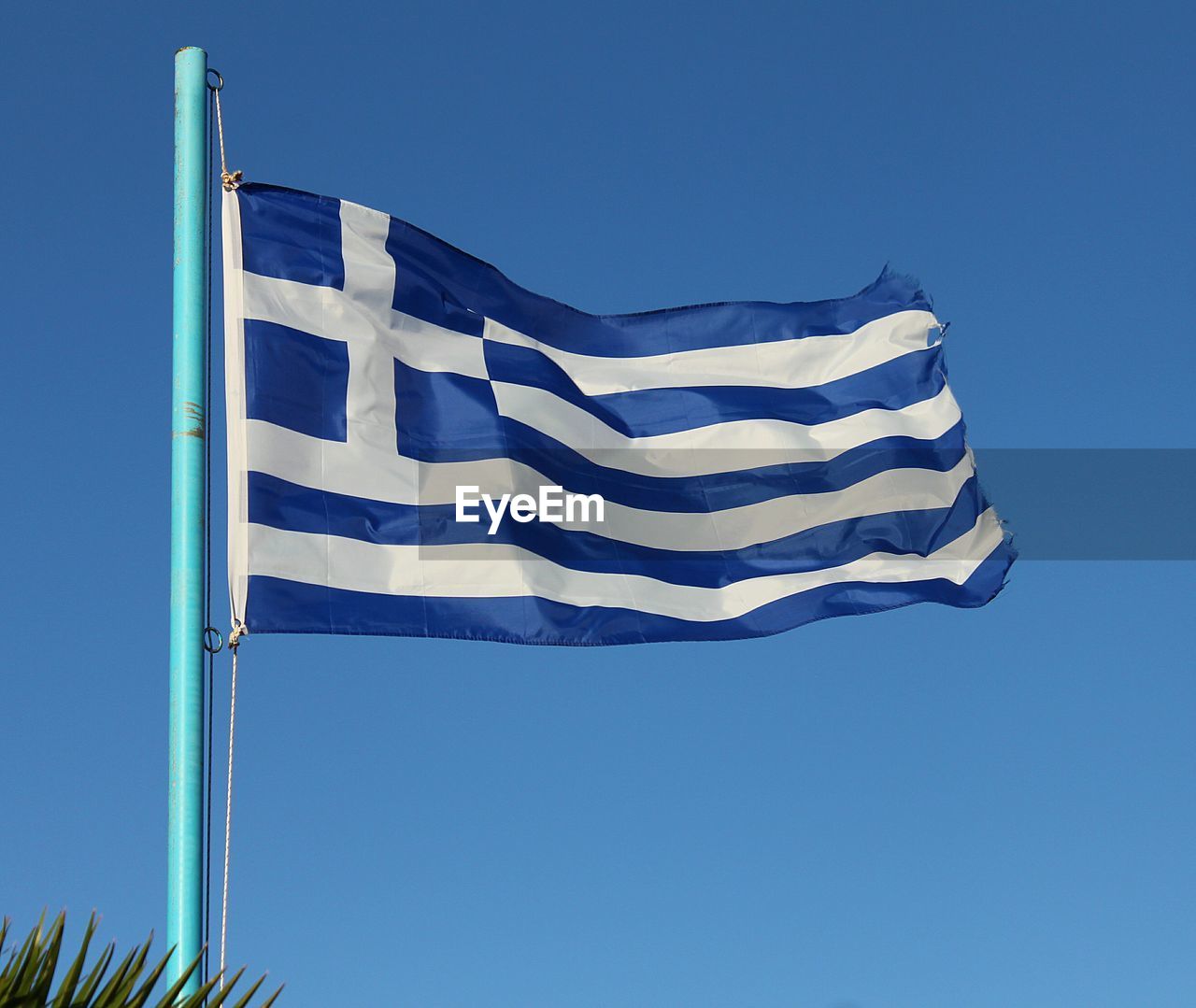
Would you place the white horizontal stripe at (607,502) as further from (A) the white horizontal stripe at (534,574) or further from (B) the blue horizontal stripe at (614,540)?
(A) the white horizontal stripe at (534,574)

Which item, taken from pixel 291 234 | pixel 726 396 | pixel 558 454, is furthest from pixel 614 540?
Answer: pixel 291 234

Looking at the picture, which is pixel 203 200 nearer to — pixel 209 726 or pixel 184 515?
pixel 184 515

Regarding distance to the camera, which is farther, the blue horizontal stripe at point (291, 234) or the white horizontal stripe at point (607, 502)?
the blue horizontal stripe at point (291, 234)

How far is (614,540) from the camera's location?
39.6 feet

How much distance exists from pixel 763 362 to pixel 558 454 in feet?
7.44

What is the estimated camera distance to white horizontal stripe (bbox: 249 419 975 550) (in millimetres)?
10375

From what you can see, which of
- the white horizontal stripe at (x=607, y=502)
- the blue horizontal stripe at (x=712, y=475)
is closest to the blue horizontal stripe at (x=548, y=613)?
the white horizontal stripe at (x=607, y=502)

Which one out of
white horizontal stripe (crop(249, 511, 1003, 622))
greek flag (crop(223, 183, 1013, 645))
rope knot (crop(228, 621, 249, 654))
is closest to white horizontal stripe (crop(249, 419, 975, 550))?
greek flag (crop(223, 183, 1013, 645))

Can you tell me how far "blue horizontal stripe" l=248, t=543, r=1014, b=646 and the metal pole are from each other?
735mm

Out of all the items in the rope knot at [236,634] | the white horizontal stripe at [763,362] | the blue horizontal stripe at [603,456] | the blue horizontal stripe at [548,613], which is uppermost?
the white horizontal stripe at [763,362]

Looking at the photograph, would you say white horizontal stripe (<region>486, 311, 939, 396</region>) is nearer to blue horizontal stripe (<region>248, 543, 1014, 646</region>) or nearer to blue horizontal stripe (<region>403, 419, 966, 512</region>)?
blue horizontal stripe (<region>403, 419, 966, 512</region>)

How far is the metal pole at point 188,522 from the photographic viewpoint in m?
8.38

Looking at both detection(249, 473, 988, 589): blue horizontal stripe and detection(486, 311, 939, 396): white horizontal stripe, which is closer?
detection(249, 473, 988, 589): blue horizontal stripe

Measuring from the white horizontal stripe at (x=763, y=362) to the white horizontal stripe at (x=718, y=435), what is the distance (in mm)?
373
